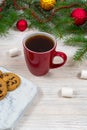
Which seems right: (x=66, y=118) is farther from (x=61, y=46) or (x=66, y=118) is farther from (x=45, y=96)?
(x=61, y=46)

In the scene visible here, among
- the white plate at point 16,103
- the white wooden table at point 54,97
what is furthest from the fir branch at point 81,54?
the white plate at point 16,103

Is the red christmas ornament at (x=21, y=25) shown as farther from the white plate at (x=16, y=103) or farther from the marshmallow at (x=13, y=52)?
the white plate at (x=16, y=103)

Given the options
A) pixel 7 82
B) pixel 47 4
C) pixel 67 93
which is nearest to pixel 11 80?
pixel 7 82

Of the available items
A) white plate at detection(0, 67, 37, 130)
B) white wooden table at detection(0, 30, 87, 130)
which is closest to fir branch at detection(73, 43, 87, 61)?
white wooden table at detection(0, 30, 87, 130)

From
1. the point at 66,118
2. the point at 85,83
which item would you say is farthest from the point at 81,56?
the point at 66,118

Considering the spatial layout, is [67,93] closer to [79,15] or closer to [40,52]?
[40,52]

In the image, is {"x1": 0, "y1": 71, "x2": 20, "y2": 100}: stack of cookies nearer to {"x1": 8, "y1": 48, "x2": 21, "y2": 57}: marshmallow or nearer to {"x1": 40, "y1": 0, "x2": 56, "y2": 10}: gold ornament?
{"x1": 8, "y1": 48, "x2": 21, "y2": 57}: marshmallow

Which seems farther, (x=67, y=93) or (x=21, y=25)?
(x=21, y=25)
